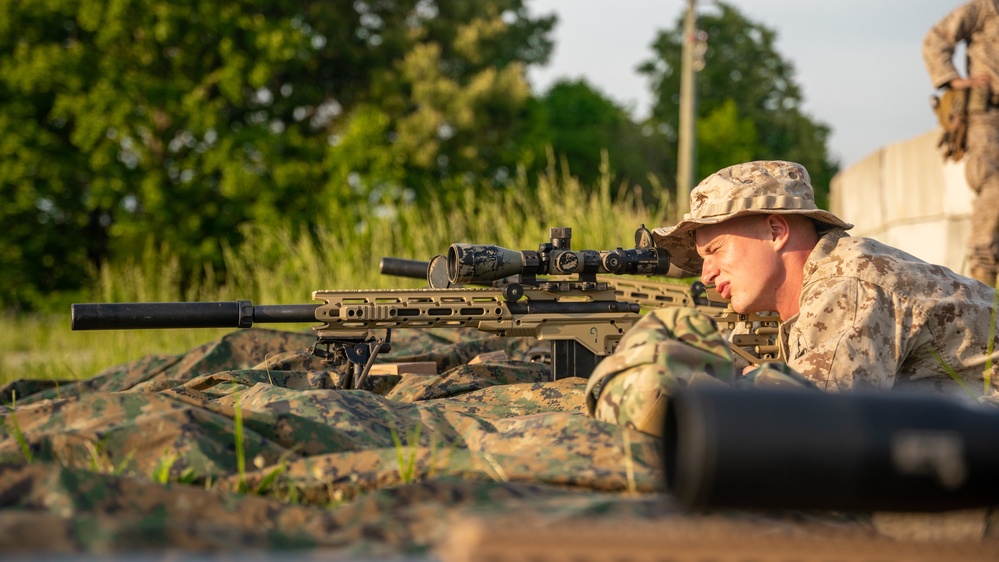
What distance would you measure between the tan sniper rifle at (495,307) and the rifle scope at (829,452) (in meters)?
2.42

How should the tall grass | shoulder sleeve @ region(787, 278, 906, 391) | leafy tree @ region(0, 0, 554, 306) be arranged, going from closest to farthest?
1. shoulder sleeve @ region(787, 278, 906, 391)
2. the tall grass
3. leafy tree @ region(0, 0, 554, 306)

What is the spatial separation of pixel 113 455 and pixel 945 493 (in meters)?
1.84

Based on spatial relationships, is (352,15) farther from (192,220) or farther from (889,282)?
(889,282)

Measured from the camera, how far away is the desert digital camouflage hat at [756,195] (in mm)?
3518

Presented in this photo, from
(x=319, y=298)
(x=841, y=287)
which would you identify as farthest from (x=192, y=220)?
(x=841, y=287)

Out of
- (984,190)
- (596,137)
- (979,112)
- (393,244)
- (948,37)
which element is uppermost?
(596,137)

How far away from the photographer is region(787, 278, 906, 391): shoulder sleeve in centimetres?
304

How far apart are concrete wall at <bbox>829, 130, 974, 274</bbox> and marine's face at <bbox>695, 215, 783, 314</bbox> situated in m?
5.65

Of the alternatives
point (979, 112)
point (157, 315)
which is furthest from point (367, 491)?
point (979, 112)

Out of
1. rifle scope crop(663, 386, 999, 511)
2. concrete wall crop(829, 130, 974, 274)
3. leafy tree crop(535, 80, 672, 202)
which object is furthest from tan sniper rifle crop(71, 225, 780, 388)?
leafy tree crop(535, 80, 672, 202)

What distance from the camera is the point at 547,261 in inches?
169

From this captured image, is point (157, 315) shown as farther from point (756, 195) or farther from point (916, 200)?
point (916, 200)

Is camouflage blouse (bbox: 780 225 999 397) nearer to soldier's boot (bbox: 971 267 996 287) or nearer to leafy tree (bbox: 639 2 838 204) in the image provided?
soldier's boot (bbox: 971 267 996 287)

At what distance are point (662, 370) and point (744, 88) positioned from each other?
48.7 metres
